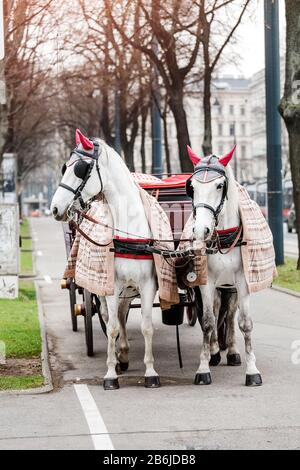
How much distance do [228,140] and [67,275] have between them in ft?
388

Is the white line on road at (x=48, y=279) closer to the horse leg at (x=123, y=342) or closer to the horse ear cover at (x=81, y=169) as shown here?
the horse leg at (x=123, y=342)

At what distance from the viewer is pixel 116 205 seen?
8.33 meters

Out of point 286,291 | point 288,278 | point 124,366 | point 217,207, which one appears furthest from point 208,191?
point 288,278

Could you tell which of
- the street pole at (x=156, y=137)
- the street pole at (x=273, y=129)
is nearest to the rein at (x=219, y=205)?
the street pole at (x=273, y=129)

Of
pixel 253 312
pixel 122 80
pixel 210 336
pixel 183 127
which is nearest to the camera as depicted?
pixel 210 336

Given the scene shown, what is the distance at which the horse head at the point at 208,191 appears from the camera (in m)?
7.54

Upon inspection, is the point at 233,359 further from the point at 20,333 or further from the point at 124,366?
the point at 20,333

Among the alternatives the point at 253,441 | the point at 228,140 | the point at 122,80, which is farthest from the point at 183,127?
the point at 228,140

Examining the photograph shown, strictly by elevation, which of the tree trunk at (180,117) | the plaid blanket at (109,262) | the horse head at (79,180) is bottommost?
the plaid blanket at (109,262)

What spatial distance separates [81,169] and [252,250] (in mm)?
1815

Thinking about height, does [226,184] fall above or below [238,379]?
above

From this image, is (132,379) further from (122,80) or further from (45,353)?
(122,80)
